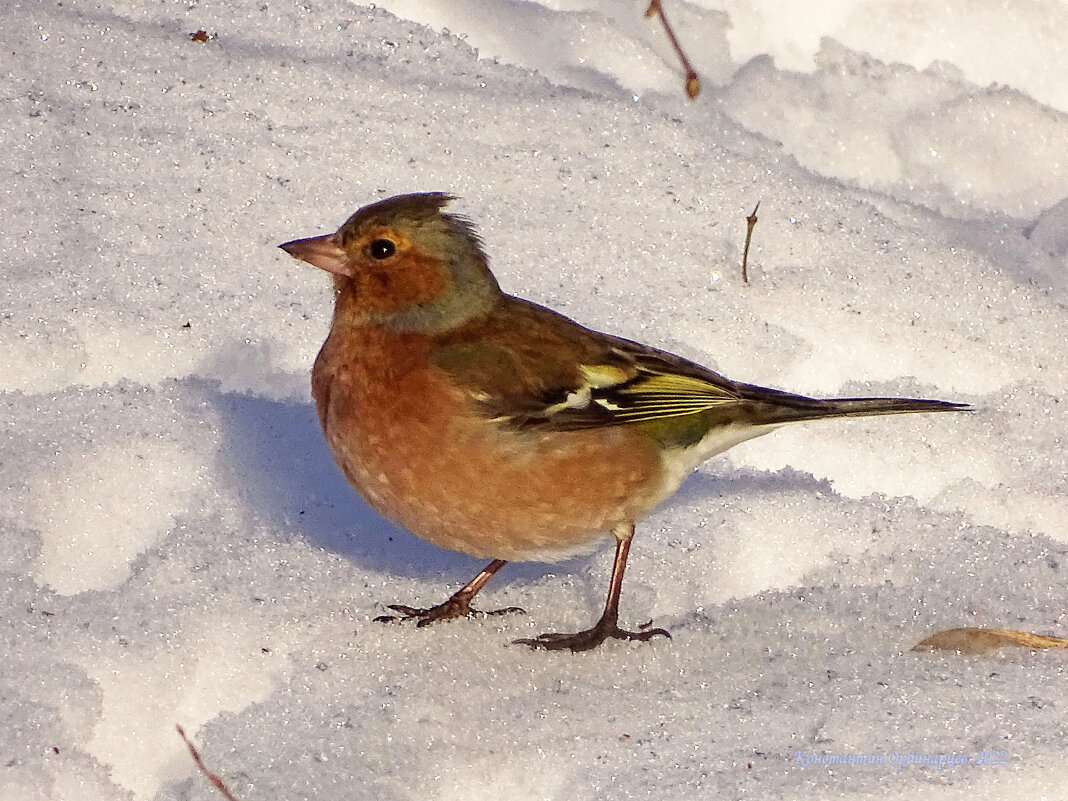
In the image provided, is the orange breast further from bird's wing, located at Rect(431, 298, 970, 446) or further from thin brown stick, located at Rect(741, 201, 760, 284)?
thin brown stick, located at Rect(741, 201, 760, 284)

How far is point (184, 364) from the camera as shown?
5.22 m

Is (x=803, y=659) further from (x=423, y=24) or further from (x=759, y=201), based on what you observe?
(x=423, y=24)

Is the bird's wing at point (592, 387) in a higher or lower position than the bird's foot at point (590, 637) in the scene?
higher

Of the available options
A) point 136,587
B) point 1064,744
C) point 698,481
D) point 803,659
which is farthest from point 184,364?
point 1064,744

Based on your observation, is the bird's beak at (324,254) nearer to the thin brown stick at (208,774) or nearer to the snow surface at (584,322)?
the snow surface at (584,322)

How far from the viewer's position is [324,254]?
4.36 metres

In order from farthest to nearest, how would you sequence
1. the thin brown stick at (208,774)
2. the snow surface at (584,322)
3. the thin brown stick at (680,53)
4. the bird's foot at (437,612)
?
the thin brown stick at (680,53) < the bird's foot at (437,612) < the snow surface at (584,322) < the thin brown stick at (208,774)

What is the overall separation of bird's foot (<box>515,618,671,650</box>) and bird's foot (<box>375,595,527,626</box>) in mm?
235

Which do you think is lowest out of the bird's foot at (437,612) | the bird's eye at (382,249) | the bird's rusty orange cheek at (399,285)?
the bird's foot at (437,612)

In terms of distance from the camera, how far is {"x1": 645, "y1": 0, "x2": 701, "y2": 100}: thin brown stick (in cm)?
654

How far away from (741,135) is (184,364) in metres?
2.88

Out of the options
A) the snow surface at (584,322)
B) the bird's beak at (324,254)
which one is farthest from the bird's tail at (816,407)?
the bird's beak at (324,254)

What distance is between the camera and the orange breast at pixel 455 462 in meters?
4.06

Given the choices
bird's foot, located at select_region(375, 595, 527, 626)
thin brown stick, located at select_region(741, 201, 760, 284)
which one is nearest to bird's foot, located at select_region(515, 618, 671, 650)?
bird's foot, located at select_region(375, 595, 527, 626)
